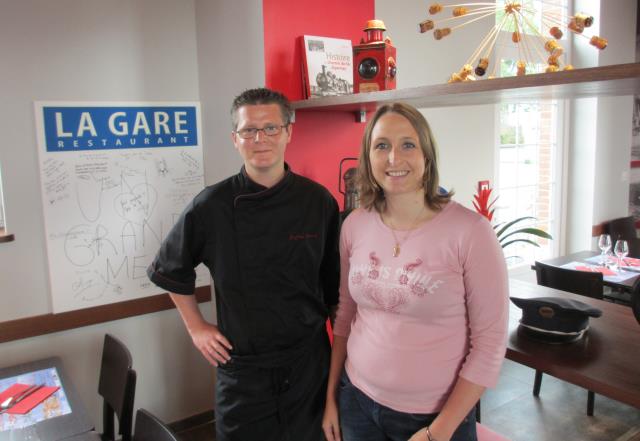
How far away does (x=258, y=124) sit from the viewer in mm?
1520

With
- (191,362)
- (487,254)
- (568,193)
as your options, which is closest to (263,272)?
(487,254)

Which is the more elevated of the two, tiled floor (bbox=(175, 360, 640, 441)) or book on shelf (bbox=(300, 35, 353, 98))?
book on shelf (bbox=(300, 35, 353, 98))

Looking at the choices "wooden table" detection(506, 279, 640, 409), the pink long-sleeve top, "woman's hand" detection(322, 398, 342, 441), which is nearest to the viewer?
the pink long-sleeve top

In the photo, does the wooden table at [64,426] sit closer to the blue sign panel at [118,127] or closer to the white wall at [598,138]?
the blue sign panel at [118,127]

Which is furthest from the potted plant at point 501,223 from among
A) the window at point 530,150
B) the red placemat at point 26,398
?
the red placemat at point 26,398

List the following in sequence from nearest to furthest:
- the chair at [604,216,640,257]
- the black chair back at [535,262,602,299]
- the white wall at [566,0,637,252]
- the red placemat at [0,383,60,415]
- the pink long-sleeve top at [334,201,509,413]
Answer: the pink long-sleeve top at [334,201,509,413]
the red placemat at [0,383,60,415]
the black chair back at [535,262,602,299]
the white wall at [566,0,637,252]
the chair at [604,216,640,257]

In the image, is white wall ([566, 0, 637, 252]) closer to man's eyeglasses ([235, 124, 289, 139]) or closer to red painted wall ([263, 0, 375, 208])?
red painted wall ([263, 0, 375, 208])

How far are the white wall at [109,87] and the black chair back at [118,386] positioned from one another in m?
0.37

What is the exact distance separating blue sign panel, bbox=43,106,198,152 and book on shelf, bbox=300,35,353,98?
71 cm

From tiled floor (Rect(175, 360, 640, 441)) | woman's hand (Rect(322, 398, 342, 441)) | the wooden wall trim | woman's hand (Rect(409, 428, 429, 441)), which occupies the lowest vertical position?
tiled floor (Rect(175, 360, 640, 441))

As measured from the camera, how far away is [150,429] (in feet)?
4.33

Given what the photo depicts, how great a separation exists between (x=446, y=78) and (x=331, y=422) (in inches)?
105

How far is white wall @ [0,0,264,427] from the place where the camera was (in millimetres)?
2154
